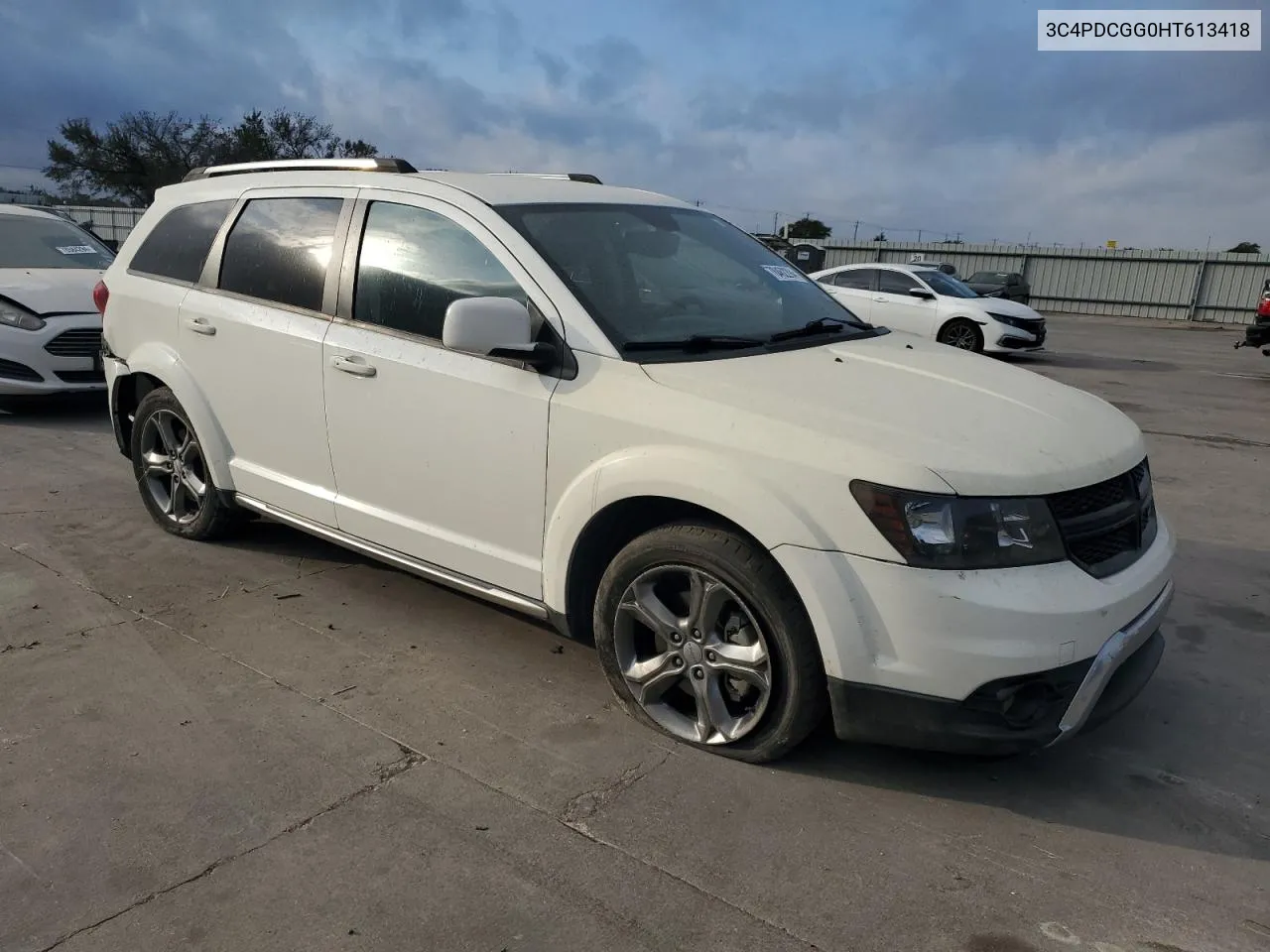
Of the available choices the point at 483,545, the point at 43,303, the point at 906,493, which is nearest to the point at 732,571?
the point at 906,493

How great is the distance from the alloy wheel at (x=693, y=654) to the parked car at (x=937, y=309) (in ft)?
40.7

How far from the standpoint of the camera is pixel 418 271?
3795mm

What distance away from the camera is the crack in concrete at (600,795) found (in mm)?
2846

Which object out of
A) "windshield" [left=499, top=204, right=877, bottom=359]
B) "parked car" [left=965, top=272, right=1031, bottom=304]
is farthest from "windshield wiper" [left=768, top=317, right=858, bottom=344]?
"parked car" [left=965, top=272, right=1031, bottom=304]

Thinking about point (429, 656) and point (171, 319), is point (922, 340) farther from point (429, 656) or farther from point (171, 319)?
point (171, 319)

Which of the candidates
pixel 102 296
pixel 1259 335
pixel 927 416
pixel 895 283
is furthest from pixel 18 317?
pixel 1259 335

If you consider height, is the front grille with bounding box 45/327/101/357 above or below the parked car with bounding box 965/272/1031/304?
below

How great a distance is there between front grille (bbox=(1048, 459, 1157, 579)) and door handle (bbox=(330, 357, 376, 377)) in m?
2.51

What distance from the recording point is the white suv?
272 cm

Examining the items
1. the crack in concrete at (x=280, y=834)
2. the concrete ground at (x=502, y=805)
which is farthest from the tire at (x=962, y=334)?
the crack in concrete at (x=280, y=834)

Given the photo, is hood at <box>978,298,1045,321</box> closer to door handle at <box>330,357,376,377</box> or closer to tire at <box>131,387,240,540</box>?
tire at <box>131,387,240,540</box>

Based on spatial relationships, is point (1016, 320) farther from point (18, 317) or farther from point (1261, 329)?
point (18, 317)

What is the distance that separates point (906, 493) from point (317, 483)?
2627 mm

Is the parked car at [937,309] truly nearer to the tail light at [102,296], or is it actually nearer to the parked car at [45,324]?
the parked car at [45,324]
